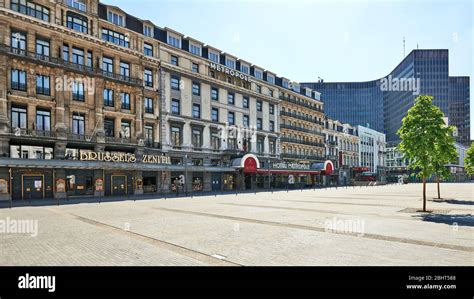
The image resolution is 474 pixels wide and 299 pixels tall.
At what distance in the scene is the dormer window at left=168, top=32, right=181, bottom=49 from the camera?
44931 millimetres

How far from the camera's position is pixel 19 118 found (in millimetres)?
30656

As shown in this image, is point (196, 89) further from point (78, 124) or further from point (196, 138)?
point (78, 124)

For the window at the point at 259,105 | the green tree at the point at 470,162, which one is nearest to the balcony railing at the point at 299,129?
the window at the point at 259,105

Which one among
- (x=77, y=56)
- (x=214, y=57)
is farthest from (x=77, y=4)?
(x=214, y=57)

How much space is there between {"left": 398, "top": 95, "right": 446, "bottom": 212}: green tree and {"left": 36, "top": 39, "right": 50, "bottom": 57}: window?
34368 mm

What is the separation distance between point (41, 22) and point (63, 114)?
958cm

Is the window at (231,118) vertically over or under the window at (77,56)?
under

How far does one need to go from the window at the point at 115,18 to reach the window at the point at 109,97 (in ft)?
28.9

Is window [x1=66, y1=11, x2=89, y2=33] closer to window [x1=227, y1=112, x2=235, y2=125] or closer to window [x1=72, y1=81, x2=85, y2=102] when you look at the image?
window [x1=72, y1=81, x2=85, y2=102]

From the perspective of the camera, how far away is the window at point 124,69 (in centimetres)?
3953

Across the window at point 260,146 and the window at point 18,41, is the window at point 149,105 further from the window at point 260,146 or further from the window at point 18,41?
the window at point 260,146

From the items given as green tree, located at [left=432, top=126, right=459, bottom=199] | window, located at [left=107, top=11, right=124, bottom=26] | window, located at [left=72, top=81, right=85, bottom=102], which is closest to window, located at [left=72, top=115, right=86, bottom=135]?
window, located at [left=72, top=81, right=85, bottom=102]
